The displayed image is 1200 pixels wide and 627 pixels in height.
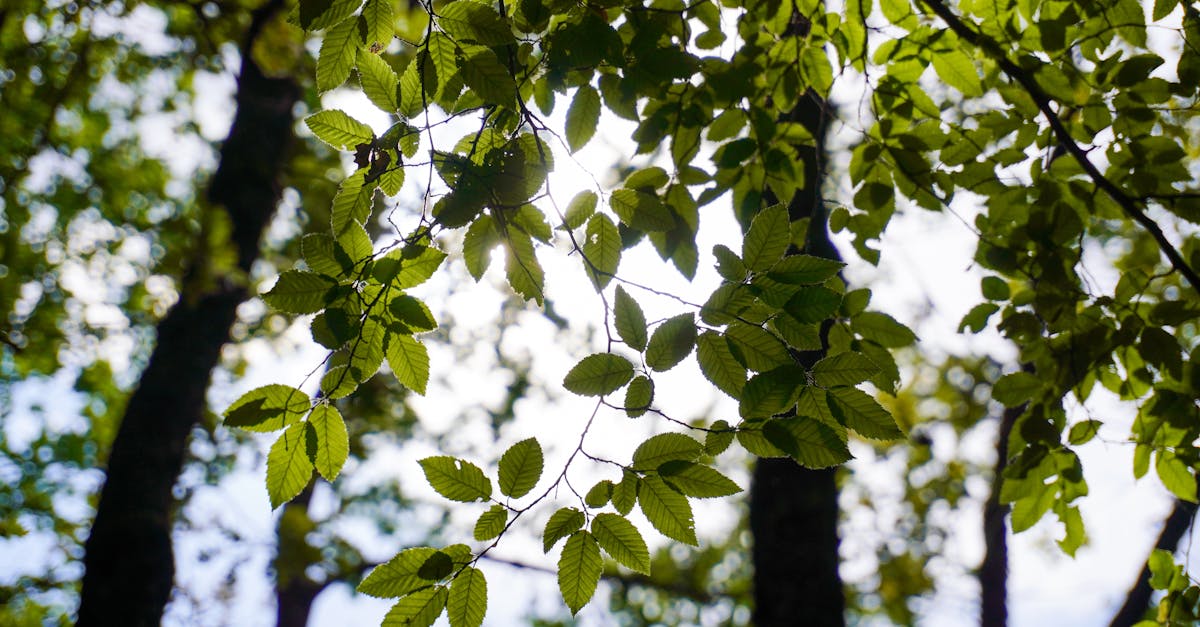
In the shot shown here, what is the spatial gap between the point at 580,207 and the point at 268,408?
2.13 ft

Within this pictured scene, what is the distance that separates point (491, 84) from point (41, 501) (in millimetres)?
5305

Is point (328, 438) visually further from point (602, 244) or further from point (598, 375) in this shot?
point (602, 244)

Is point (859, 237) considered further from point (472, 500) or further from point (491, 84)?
point (472, 500)

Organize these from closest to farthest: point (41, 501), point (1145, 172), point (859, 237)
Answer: point (1145, 172) < point (859, 237) < point (41, 501)

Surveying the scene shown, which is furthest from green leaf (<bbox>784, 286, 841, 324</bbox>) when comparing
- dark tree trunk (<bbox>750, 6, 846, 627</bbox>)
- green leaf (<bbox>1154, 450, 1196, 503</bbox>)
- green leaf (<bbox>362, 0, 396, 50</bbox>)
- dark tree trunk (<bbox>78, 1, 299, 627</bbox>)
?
dark tree trunk (<bbox>78, 1, 299, 627</bbox>)

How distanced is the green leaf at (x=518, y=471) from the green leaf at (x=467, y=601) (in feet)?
0.50

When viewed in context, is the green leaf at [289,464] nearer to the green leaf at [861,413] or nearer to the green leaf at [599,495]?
the green leaf at [599,495]

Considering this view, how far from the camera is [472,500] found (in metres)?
1.05

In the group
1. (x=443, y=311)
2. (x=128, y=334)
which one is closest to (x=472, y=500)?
(x=128, y=334)

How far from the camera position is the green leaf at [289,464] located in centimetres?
105

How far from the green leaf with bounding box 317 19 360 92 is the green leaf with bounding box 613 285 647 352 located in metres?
0.61

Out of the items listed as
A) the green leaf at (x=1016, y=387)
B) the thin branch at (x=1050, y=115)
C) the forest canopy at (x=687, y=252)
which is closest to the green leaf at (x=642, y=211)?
the forest canopy at (x=687, y=252)

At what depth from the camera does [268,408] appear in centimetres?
106

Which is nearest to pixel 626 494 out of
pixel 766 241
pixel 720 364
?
pixel 720 364
